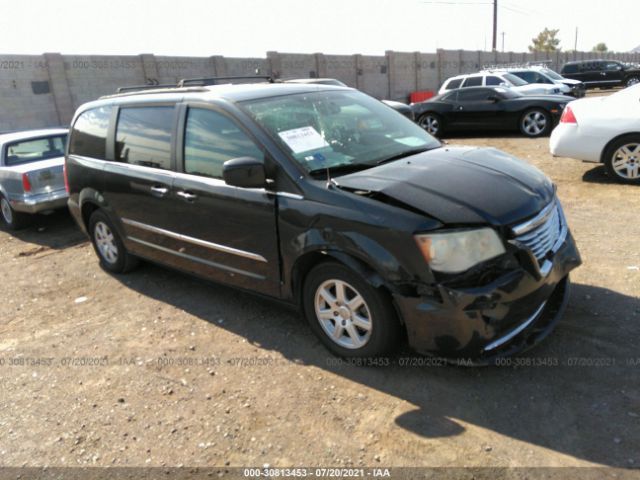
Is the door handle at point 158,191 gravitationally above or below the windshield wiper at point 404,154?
below

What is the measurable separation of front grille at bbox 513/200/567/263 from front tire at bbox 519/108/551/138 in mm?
10143

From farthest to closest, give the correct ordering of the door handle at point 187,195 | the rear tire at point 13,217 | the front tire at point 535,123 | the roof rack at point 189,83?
the front tire at point 535,123 → the rear tire at point 13,217 → the roof rack at point 189,83 → the door handle at point 187,195

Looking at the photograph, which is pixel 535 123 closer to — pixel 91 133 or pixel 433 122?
pixel 433 122

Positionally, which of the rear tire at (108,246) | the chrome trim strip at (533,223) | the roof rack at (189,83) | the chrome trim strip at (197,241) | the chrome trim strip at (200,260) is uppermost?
the roof rack at (189,83)

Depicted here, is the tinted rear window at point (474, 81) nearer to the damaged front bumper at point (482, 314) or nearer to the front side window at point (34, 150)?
the front side window at point (34, 150)

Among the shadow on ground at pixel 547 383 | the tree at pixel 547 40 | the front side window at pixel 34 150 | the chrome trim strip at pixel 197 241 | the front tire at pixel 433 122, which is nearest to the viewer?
the shadow on ground at pixel 547 383

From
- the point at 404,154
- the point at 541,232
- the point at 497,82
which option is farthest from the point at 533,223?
the point at 497,82

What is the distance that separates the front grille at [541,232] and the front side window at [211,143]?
1.77 meters

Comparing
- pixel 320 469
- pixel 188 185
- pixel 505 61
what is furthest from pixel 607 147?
pixel 505 61

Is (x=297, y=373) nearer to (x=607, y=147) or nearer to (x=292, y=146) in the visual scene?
(x=292, y=146)

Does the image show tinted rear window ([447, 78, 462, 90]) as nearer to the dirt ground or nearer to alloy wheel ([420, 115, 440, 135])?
alloy wheel ([420, 115, 440, 135])

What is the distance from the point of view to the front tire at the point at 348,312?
3.16m

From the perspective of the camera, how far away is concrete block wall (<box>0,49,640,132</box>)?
15398 millimetres

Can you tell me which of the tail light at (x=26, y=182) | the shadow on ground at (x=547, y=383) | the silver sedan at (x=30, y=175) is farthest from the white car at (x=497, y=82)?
the shadow on ground at (x=547, y=383)
